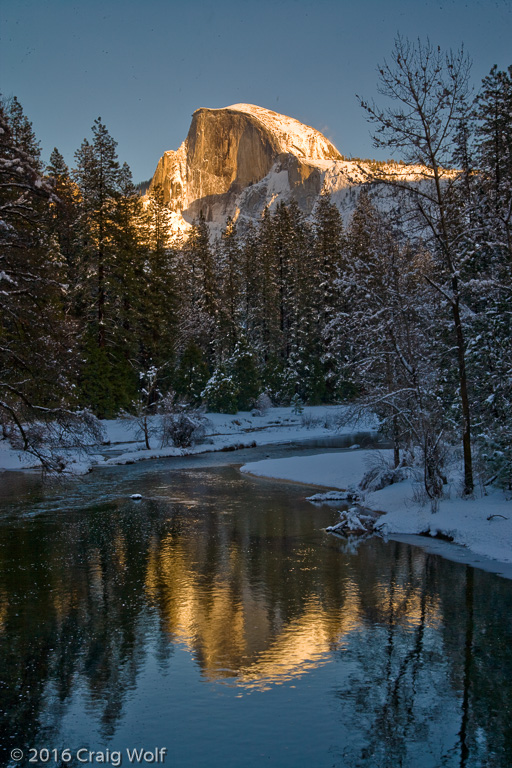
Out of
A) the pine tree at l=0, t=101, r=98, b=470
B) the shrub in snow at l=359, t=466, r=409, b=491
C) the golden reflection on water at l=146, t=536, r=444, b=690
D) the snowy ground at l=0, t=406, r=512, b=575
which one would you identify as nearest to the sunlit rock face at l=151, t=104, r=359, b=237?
the snowy ground at l=0, t=406, r=512, b=575

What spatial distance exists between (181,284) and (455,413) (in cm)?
4564

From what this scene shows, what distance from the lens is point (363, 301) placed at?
891 inches

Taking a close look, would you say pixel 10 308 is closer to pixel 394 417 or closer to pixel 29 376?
pixel 29 376

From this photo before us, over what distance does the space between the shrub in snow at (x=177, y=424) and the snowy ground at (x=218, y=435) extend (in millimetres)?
659

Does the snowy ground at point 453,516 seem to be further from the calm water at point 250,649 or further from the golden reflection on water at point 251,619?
the golden reflection on water at point 251,619

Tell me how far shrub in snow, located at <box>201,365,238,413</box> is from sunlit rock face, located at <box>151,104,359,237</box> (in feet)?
364

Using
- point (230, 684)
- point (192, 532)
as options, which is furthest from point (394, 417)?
point (230, 684)

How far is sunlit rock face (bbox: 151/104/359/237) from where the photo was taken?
515 ft

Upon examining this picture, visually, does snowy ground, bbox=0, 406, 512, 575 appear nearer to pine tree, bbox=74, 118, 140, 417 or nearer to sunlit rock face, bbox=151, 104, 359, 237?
pine tree, bbox=74, 118, 140, 417

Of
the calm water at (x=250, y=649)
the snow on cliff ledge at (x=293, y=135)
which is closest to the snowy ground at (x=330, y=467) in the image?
the calm water at (x=250, y=649)

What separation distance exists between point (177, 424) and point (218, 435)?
6.59 metres

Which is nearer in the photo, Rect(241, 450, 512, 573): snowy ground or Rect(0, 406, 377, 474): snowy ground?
Rect(241, 450, 512, 573): snowy ground

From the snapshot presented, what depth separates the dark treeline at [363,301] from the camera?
12.5 m

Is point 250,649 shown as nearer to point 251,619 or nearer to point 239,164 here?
point 251,619
